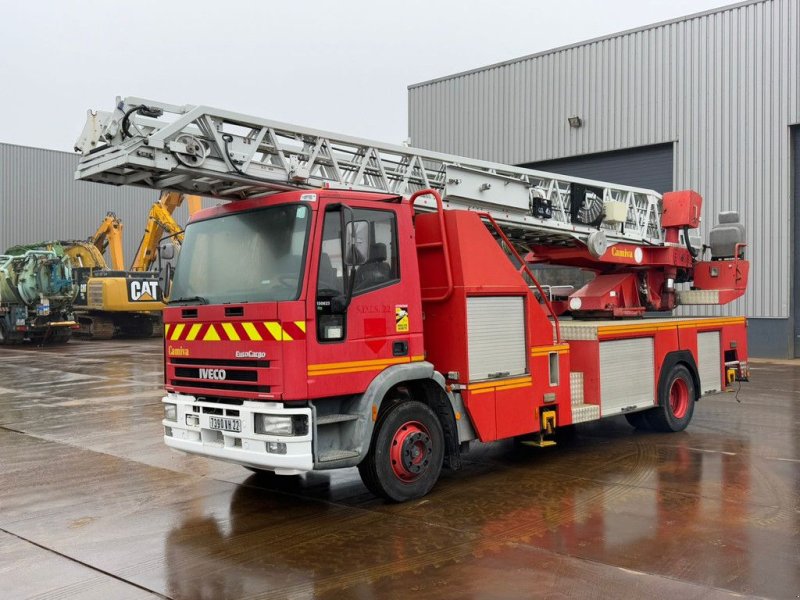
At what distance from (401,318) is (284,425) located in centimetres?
140

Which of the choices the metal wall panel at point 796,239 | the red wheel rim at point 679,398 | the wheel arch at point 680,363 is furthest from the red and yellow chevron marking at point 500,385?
the metal wall panel at point 796,239

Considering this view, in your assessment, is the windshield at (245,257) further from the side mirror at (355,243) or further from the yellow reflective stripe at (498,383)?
the yellow reflective stripe at (498,383)

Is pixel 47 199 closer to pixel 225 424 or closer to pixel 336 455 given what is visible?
pixel 225 424

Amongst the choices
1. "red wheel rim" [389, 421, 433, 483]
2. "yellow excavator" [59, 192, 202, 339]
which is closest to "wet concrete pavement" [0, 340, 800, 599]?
"red wheel rim" [389, 421, 433, 483]

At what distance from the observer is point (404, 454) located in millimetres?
6473

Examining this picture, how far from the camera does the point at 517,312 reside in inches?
298

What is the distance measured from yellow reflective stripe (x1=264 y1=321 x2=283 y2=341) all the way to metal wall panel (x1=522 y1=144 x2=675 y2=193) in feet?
63.7

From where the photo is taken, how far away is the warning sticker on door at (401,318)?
21.5 feet

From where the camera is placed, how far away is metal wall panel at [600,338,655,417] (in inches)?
336

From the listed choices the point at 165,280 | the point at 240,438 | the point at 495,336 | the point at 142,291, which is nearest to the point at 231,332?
the point at 240,438

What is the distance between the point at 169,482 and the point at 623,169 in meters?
19.7

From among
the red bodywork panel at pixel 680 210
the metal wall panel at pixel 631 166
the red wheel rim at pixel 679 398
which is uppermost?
the metal wall panel at pixel 631 166

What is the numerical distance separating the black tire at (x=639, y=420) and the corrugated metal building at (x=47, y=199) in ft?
118

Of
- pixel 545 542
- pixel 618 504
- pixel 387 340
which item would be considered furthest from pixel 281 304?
pixel 618 504
